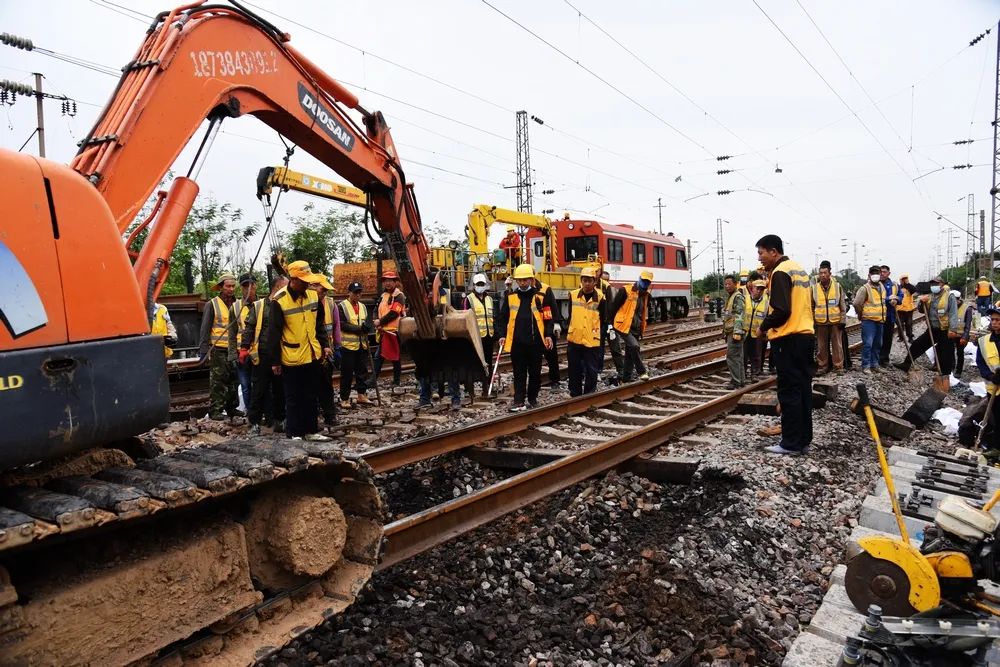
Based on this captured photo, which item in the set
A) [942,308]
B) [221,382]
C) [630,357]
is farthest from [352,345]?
[942,308]

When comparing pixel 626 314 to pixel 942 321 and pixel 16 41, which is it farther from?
pixel 16 41

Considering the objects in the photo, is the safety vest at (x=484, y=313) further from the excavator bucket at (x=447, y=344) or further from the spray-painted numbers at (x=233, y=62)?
the spray-painted numbers at (x=233, y=62)

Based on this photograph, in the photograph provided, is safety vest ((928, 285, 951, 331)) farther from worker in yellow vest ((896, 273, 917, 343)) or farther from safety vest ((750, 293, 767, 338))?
safety vest ((750, 293, 767, 338))

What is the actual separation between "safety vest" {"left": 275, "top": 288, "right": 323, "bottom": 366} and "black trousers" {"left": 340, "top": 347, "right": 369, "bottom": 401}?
2.82 meters

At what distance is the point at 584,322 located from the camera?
30.1 ft

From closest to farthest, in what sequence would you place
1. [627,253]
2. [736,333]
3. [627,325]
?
[736,333], [627,325], [627,253]

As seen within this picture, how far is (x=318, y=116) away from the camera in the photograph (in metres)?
5.82

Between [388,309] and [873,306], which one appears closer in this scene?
[388,309]

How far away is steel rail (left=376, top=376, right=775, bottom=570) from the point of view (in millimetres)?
4152

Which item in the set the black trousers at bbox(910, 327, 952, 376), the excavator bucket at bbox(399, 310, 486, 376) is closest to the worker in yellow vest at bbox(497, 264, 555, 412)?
the excavator bucket at bbox(399, 310, 486, 376)

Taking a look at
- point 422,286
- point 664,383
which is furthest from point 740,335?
point 422,286

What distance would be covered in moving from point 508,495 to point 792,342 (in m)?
3.34

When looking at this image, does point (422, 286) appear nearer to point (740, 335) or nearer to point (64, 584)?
point (740, 335)

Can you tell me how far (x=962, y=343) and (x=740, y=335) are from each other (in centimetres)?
417
